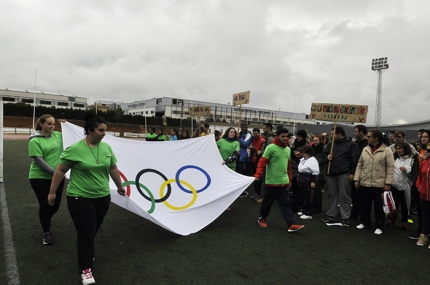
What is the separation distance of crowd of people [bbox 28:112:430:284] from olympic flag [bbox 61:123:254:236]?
2.50ft

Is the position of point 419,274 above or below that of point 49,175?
below

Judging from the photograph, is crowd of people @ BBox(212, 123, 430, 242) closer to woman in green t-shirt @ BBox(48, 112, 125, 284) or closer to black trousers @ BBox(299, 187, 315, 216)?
black trousers @ BBox(299, 187, 315, 216)

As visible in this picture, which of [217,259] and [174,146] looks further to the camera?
[174,146]

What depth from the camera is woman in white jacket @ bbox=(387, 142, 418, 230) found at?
5523 mm

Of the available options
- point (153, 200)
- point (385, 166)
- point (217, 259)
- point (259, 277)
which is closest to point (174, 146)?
point (153, 200)

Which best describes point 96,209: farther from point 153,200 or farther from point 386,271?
point 386,271

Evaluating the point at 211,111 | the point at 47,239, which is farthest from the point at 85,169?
the point at 211,111

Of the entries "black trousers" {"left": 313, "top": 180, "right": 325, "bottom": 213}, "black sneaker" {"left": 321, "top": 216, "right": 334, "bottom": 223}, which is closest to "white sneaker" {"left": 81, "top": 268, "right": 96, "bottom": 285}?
"black sneaker" {"left": 321, "top": 216, "right": 334, "bottom": 223}

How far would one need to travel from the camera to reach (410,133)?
30094 millimetres

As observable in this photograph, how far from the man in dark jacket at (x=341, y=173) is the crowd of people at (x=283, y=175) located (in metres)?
0.02

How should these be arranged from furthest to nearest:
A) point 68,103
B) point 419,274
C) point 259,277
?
point 68,103 → point 419,274 → point 259,277

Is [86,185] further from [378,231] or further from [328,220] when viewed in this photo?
[378,231]

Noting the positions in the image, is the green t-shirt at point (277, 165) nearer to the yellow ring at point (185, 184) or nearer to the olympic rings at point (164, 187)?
the olympic rings at point (164, 187)

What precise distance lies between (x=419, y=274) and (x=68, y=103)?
8910 centimetres
